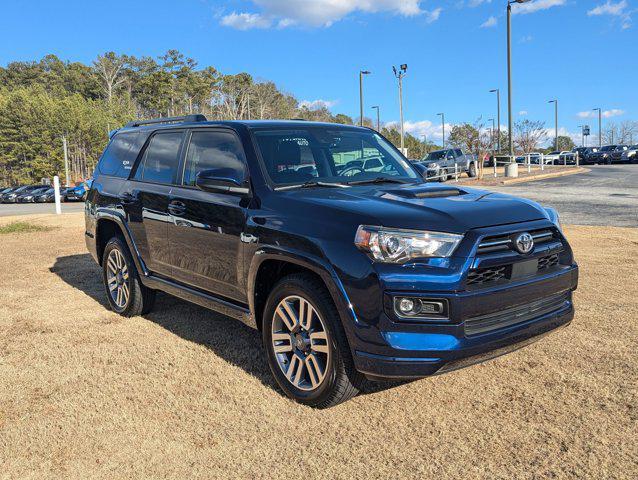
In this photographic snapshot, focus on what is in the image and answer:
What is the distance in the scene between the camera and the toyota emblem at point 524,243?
125 inches

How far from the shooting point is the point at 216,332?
4.98 m

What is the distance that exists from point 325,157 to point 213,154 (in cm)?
89

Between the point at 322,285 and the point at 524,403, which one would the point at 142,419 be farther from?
the point at 524,403

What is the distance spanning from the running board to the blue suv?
2 cm

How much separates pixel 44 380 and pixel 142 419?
3.60 ft

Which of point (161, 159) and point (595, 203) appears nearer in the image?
point (161, 159)

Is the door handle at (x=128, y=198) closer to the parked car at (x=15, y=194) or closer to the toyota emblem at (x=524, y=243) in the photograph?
the toyota emblem at (x=524, y=243)

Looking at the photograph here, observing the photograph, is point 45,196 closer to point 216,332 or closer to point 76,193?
point 76,193

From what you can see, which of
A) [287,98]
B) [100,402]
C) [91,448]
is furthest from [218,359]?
[287,98]

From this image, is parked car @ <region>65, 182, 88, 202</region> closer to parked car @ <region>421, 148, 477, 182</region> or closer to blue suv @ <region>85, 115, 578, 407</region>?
parked car @ <region>421, 148, 477, 182</region>

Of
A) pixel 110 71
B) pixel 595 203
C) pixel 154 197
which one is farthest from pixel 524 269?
pixel 110 71

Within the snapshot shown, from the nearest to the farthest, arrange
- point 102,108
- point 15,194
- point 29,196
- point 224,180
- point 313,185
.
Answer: point 224,180, point 313,185, point 29,196, point 15,194, point 102,108

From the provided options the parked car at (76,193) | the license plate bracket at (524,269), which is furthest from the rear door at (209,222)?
the parked car at (76,193)

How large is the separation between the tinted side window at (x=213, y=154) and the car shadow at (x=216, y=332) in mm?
1363
